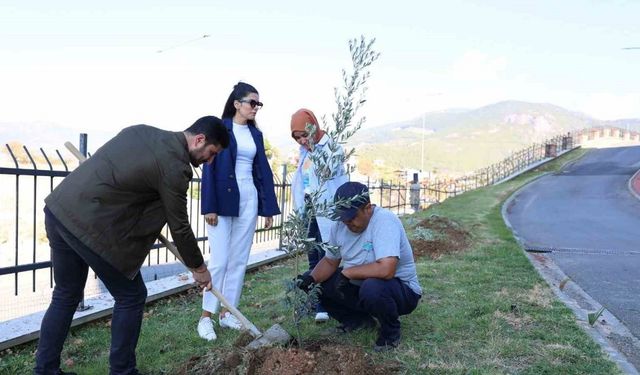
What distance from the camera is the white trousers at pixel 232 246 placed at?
4012 millimetres

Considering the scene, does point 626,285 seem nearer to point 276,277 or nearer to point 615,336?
point 615,336

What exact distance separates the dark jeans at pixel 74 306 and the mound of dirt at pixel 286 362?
371 mm

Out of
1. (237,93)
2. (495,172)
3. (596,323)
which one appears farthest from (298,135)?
(495,172)

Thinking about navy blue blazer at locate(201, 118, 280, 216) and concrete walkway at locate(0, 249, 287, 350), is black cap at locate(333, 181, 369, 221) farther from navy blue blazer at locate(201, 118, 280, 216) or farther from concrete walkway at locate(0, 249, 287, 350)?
concrete walkway at locate(0, 249, 287, 350)

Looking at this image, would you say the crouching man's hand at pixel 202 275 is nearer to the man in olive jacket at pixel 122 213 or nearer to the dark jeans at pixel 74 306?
the man in olive jacket at pixel 122 213

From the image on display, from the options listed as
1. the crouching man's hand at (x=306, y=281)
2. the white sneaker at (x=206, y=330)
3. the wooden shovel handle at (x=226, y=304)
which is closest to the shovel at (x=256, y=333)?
the wooden shovel handle at (x=226, y=304)

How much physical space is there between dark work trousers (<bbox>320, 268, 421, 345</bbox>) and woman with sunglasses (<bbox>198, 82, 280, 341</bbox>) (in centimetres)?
74

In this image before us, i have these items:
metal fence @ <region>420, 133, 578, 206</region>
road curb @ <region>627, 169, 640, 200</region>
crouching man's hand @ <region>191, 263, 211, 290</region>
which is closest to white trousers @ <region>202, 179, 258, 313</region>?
crouching man's hand @ <region>191, 263, 211, 290</region>

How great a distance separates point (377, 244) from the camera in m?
3.51

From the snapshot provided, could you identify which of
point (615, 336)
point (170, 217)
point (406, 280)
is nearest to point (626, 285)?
point (615, 336)

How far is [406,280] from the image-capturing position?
3.73m

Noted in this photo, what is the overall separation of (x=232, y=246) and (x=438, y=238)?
4914 millimetres

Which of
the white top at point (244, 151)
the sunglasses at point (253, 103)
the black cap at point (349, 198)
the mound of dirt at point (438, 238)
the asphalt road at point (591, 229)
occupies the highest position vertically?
the sunglasses at point (253, 103)

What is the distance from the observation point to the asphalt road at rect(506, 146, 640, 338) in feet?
19.7
